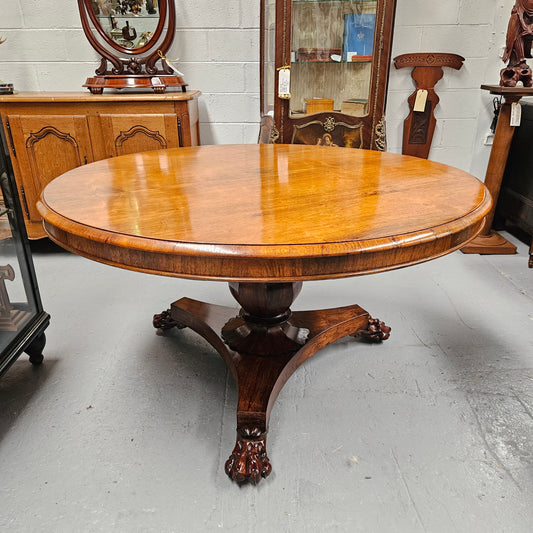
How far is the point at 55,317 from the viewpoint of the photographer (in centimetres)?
202

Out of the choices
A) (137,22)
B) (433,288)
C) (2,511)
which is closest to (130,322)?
(2,511)

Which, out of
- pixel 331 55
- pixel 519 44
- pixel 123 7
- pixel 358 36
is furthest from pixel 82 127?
pixel 519 44

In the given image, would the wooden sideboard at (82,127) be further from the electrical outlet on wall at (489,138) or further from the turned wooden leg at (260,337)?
the electrical outlet on wall at (489,138)

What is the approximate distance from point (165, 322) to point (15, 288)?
57 cm

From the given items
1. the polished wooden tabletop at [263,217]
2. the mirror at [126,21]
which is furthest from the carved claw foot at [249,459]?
the mirror at [126,21]

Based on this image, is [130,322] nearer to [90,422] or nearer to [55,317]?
[55,317]

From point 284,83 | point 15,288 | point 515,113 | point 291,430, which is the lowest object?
point 291,430

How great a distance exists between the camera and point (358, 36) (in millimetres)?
2447

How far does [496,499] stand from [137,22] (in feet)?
9.21

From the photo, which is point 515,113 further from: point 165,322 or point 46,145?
point 46,145

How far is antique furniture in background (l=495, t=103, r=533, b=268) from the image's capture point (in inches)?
106

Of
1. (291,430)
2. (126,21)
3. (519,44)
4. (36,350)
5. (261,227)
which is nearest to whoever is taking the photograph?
(261,227)

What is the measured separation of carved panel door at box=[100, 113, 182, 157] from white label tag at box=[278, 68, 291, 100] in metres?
0.60

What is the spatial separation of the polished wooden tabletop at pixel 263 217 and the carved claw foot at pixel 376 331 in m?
0.67
